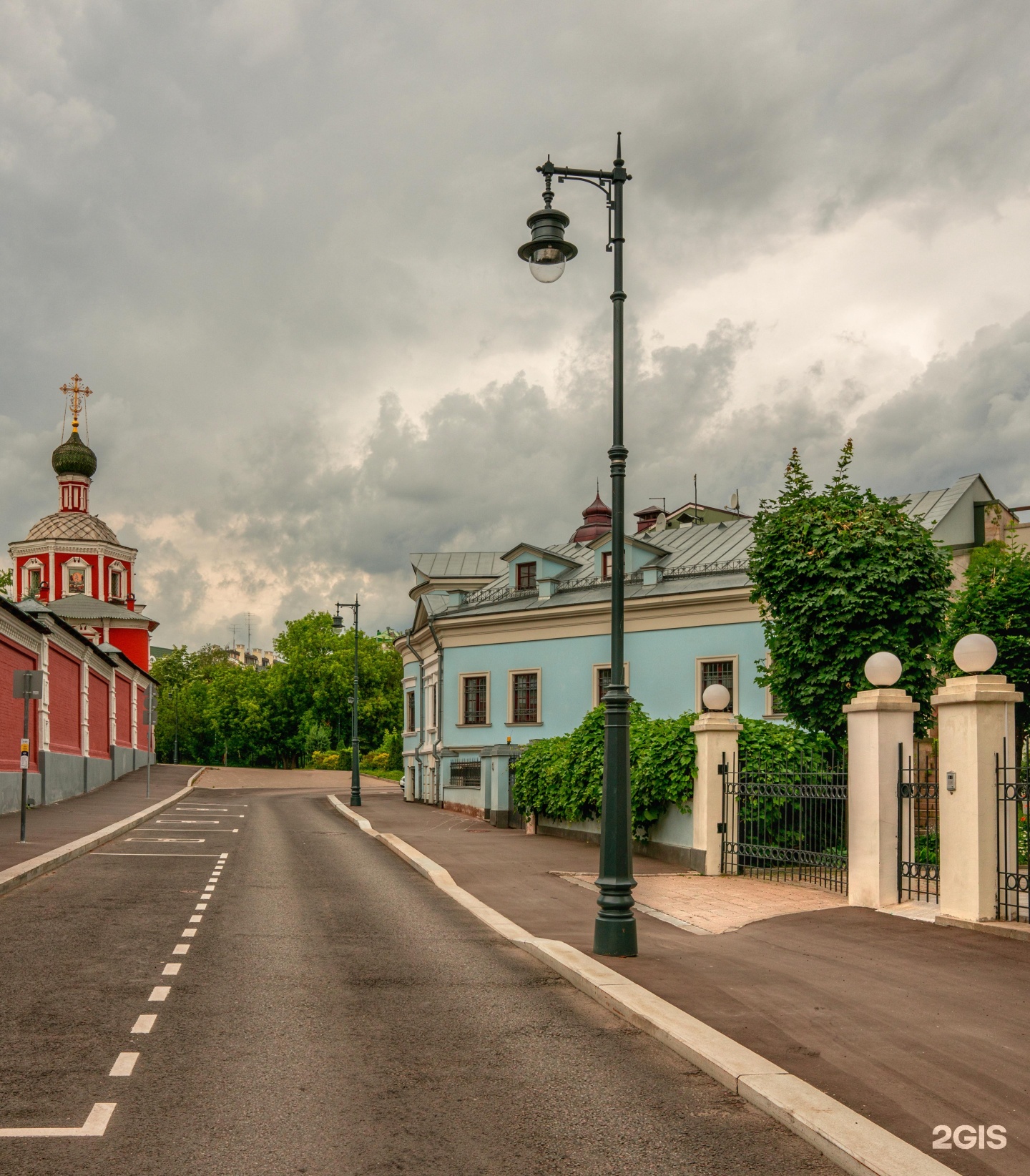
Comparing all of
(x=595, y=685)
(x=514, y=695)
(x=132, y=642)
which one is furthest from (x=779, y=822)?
(x=132, y=642)

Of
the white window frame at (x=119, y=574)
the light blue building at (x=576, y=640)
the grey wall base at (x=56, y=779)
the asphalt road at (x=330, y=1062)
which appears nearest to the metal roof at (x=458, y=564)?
the light blue building at (x=576, y=640)

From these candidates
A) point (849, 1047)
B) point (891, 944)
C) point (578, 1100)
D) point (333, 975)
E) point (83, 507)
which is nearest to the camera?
point (578, 1100)

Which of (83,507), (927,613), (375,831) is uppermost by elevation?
(83,507)

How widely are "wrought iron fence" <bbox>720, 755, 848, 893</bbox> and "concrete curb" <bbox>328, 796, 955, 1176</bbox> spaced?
22.3 ft

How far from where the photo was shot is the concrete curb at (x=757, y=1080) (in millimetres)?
4859

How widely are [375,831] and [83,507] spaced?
50799 mm

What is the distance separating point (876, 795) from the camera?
13.0 m

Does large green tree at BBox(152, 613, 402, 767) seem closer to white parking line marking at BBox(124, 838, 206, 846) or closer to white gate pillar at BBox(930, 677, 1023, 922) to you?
white parking line marking at BBox(124, 838, 206, 846)

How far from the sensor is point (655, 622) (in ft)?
115

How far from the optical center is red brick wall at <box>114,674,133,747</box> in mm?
45156

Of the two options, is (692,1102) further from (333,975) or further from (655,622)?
(655,622)

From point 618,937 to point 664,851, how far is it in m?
9.85

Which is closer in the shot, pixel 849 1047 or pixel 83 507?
pixel 849 1047

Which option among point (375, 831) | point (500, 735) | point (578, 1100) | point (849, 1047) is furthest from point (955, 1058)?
point (500, 735)
